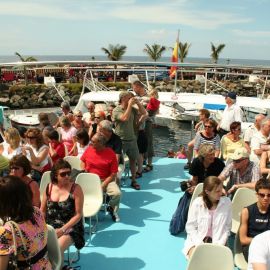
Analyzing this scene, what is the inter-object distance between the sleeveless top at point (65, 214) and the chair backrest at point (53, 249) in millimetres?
586

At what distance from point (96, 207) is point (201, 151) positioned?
1428 millimetres

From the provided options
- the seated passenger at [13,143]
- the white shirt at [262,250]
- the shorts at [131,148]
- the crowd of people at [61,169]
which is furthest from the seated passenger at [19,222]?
the shorts at [131,148]

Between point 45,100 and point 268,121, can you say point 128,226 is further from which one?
point 45,100

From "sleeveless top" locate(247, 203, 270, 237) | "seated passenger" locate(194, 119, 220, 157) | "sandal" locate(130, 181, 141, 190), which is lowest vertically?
"sandal" locate(130, 181, 141, 190)

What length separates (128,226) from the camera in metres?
4.71

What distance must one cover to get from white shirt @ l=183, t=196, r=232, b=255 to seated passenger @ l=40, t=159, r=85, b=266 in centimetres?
107

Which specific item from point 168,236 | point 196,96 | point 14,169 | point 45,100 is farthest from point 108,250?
point 45,100

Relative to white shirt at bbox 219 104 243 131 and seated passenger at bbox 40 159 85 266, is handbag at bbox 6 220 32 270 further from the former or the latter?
white shirt at bbox 219 104 243 131

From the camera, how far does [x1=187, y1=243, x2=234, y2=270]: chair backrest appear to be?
2.71 metres

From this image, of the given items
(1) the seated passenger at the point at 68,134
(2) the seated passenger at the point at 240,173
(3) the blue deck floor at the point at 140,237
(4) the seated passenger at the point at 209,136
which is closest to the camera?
(3) the blue deck floor at the point at 140,237

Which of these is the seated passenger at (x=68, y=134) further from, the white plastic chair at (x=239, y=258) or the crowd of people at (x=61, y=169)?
the white plastic chair at (x=239, y=258)

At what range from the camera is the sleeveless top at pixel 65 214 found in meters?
3.51

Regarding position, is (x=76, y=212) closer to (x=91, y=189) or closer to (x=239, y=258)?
(x=91, y=189)

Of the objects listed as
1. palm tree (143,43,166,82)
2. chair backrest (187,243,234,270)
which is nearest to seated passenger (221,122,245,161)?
chair backrest (187,243,234,270)
